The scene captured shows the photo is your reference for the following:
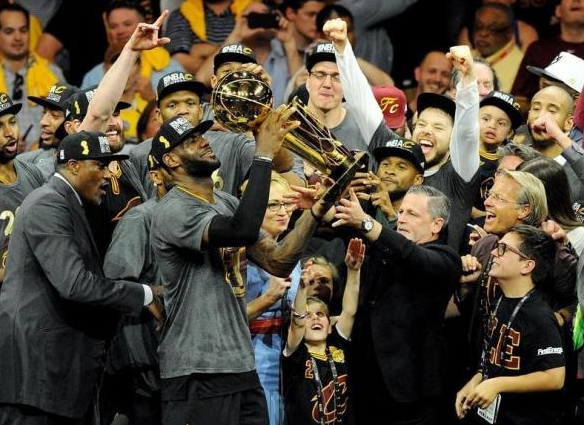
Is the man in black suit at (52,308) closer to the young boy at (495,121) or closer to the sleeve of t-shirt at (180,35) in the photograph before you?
the young boy at (495,121)

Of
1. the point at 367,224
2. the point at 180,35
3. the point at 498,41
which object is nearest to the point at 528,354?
the point at 367,224

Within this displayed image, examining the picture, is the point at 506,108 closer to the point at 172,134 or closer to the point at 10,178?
the point at 172,134

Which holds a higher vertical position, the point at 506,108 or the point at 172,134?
the point at 506,108

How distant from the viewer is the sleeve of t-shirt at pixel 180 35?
10445 millimetres

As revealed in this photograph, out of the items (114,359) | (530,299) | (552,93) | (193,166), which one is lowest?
(114,359)

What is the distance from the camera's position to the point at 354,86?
283 inches

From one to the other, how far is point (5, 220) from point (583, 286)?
3.08 m

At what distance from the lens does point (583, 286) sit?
5996 mm

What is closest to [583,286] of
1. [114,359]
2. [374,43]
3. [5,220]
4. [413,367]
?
[413,367]

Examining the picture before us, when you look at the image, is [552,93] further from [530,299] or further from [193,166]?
[193,166]

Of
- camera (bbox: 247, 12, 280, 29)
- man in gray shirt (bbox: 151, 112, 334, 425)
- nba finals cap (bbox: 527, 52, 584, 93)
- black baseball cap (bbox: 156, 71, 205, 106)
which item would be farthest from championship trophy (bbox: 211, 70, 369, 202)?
camera (bbox: 247, 12, 280, 29)

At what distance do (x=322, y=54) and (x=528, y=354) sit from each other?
2441 millimetres

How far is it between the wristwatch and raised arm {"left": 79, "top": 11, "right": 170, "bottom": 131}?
135 centimetres

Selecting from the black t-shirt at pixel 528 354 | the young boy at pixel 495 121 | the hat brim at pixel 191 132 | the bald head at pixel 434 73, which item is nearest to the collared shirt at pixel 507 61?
the bald head at pixel 434 73
